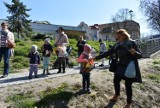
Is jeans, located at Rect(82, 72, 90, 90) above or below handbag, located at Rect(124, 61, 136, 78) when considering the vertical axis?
below

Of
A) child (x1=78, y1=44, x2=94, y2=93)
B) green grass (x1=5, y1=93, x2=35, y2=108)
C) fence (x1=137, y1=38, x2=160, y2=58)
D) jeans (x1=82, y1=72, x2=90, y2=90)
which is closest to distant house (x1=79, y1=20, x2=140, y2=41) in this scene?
fence (x1=137, y1=38, x2=160, y2=58)

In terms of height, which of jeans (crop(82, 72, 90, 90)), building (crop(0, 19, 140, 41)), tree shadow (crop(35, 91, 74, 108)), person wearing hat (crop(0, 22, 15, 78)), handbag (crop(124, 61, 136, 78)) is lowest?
tree shadow (crop(35, 91, 74, 108))

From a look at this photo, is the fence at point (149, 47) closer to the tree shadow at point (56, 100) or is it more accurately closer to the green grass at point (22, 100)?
the tree shadow at point (56, 100)

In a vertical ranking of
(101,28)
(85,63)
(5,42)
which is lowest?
(85,63)

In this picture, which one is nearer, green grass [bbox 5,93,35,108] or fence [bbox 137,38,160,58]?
green grass [bbox 5,93,35,108]

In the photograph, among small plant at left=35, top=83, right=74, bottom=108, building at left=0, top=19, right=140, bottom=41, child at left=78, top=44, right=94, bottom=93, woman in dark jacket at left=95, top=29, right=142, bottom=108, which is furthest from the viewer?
building at left=0, top=19, right=140, bottom=41

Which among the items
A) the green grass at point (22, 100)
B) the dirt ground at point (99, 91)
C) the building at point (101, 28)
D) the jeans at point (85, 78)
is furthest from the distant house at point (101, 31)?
the green grass at point (22, 100)

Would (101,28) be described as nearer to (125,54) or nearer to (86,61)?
(86,61)

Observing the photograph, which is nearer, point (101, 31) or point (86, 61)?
point (86, 61)

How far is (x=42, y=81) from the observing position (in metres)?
10.4

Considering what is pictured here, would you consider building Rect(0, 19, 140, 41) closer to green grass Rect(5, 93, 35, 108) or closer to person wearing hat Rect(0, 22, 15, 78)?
person wearing hat Rect(0, 22, 15, 78)

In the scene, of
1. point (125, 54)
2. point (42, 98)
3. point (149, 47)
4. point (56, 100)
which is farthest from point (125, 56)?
point (149, 47)

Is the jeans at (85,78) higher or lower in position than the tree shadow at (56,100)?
higher

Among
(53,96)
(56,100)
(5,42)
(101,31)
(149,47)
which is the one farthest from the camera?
(101,31)
